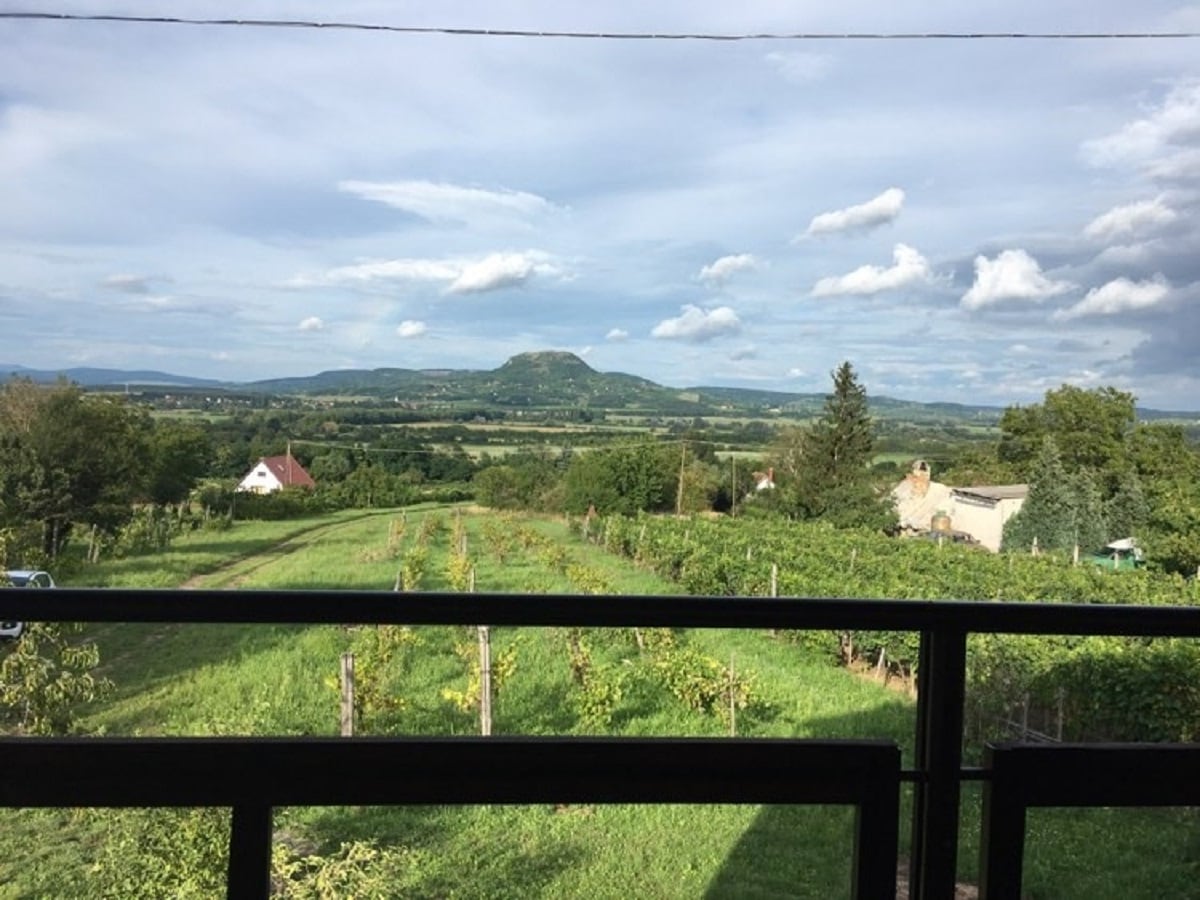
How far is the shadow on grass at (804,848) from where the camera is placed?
2.59 ft

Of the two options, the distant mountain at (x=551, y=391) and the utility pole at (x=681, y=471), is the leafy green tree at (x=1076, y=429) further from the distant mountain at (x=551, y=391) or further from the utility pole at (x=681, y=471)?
the utility pole at (x=681, y=471)

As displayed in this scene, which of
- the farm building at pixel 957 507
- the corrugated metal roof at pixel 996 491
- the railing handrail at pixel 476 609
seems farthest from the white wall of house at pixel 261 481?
the corrugated metal roof at pixel 996 491

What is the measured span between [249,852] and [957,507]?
31.8 feet

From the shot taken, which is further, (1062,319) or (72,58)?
(1062,319)

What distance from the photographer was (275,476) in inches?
243

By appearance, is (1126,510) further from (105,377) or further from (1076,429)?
(105,377)

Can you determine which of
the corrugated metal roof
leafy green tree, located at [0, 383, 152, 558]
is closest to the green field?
leafy green tree, located at [0, 383, 152, 558]

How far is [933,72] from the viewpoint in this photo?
6902 millimetres

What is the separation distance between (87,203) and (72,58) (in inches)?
69.6

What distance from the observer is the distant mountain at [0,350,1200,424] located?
625cm

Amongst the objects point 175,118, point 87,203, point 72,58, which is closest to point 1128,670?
point 72,58

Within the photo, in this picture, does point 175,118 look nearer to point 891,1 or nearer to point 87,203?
point 87,203

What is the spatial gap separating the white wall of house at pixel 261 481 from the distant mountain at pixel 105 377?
2.03ft

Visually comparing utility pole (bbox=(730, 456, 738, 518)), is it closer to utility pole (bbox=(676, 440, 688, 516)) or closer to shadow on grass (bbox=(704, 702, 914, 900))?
utility pole (bbox=(676, 440, 688, 516))
